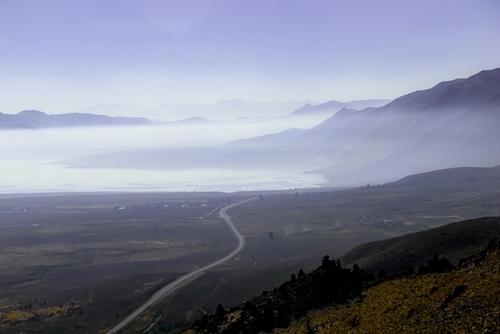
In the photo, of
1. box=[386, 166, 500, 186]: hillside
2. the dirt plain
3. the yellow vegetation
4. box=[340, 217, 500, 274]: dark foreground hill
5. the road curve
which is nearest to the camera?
the yellow vegetation

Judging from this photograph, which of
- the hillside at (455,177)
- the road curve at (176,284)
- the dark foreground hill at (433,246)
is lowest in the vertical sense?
the road curve at (176,284)

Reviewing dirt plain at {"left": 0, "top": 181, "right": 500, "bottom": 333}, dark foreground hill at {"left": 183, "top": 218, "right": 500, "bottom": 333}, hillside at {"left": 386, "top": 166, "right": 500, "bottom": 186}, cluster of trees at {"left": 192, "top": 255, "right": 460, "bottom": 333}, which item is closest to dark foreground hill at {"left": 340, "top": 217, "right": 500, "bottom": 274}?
dirt plain at {"left": 0, "top": 181, "right": 500, "bottom": 333}

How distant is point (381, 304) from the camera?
57.3 ft

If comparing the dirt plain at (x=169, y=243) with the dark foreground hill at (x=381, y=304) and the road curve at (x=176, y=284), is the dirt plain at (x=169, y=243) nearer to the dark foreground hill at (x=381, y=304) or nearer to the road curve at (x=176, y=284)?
the road curve at (x=176, y=284)

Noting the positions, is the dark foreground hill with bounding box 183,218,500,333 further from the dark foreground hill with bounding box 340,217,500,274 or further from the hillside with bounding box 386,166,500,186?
the hillside with bounding box 386,166,500,186

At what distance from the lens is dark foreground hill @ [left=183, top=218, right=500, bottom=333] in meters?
13.6

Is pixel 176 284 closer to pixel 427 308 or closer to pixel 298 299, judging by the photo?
pixel 298 299

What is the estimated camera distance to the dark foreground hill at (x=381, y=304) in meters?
13.6

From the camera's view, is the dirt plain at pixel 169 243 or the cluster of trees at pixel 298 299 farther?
the dirt plain at pixel 169 243

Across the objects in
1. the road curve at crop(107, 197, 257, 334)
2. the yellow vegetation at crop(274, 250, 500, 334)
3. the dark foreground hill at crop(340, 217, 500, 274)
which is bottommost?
the road curve at crop(107, 197, 257, 334)

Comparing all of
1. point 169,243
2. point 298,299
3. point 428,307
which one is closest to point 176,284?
point 298,299

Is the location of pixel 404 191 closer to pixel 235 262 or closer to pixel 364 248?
pixel 235 262

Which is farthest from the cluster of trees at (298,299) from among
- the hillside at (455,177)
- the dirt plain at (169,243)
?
the hillside at (455,177)

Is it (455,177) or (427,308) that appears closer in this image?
(427,308)
